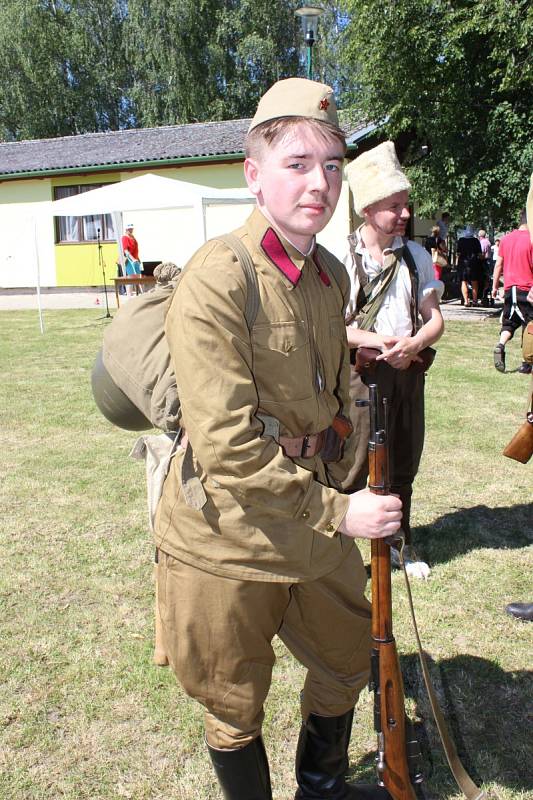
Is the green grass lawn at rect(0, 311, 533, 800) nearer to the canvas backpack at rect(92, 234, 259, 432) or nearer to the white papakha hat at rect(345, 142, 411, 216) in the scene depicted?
the canvas backpack at rect(92, 234, 259, 432)

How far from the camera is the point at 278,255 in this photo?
6.14ft

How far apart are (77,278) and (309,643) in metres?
24.7

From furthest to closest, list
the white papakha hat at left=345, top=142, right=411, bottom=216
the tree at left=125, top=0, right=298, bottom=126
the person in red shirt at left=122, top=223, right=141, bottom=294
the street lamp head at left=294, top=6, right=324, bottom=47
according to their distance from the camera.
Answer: the tree at left=125, top=0, right=298, bottom=126
the person in red shirt at left=122, top=223, right=141, bottom=294
the street lamp head at left=294, top=6, right=324, bottom=47
the white papakha hat at left=345, top=142, right=411, bottom=216

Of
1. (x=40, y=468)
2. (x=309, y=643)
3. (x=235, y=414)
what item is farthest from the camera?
(x=40, y=468)

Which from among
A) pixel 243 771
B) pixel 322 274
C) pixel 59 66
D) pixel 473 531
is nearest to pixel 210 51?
pixel 59 66

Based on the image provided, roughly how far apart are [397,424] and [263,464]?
2.45 m

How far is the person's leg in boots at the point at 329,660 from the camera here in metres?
2.10

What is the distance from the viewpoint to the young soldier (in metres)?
1.71

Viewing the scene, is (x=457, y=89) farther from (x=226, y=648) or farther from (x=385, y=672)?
(x=226, y=648)

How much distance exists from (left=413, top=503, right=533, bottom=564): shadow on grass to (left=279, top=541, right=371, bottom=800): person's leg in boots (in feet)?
7.30

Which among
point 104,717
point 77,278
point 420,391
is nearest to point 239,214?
point 77,278

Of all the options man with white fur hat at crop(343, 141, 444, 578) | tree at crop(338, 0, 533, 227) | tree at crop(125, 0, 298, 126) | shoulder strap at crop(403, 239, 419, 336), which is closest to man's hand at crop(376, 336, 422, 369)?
man with white fur hat at crop(343, 141, 444, 578)

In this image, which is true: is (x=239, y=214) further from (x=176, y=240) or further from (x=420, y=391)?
(x=420, y=391)

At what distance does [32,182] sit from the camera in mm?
25203
